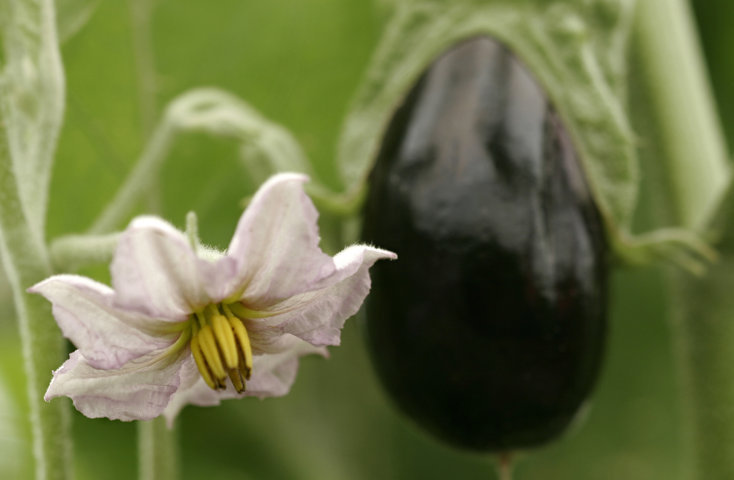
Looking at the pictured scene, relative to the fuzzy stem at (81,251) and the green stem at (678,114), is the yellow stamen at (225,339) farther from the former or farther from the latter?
the green stem at (678,114)

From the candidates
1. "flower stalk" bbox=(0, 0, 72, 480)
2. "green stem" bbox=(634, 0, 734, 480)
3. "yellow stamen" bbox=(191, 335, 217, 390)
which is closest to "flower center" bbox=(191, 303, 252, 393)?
"yellow stamen" bbox=(191, 335, 217, 390)

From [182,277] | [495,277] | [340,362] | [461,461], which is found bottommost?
[461,461]

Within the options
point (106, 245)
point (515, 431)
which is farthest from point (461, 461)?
point (106, 245)

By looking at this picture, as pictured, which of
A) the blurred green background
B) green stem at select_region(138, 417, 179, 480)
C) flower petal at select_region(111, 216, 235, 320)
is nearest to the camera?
flower petal at select_region(111, 216, 235, 320)

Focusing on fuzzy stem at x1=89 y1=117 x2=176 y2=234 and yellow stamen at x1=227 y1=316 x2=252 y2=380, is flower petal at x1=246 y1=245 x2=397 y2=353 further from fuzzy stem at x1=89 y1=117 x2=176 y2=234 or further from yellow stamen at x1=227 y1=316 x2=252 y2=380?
fuzzy stem at x1=89 y1=117 x2=176 y2=234

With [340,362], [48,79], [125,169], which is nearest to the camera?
[48,79]

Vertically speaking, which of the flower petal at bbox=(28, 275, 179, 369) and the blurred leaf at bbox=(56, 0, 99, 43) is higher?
the blurred leaf at bbox=(56, 0, 99, 43)

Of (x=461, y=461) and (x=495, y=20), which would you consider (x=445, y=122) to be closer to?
(x=495, y=20)

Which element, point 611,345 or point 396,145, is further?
point 611,345
